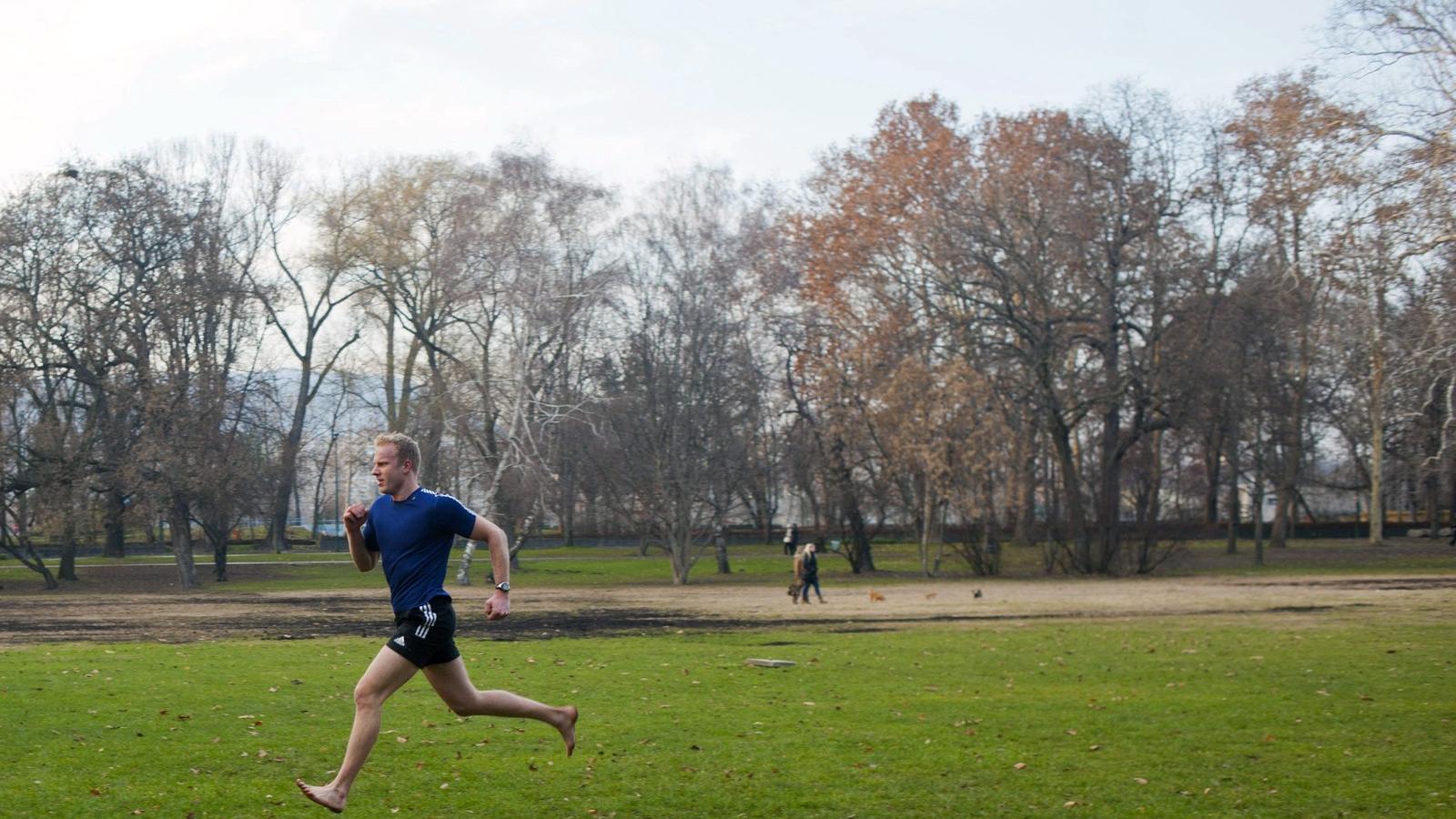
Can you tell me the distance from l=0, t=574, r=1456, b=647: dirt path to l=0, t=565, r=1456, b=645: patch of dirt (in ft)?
0.13

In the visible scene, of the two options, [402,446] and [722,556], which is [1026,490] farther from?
[402,446]

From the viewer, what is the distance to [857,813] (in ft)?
28.6

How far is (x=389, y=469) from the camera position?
7.96 m

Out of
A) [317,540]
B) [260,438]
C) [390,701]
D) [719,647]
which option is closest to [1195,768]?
[390,701]

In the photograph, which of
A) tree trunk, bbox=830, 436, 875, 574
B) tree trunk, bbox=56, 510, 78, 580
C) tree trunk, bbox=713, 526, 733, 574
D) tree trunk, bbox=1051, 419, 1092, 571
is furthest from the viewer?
tree trunk, bbox=713, 526, 733, 574

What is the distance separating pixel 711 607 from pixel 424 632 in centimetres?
2569

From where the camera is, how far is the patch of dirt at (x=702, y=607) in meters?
25.9

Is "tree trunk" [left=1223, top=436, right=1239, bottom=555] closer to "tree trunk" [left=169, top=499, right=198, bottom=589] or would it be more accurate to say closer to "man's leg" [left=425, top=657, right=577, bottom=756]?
"tree trunk" [left=169, top=499, right=198, bottom=589]

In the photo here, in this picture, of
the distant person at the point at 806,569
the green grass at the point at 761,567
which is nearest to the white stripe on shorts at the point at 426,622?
the distant person at the point at 806,569

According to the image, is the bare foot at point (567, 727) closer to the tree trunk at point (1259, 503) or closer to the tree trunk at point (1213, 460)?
the tree trunk at point (1213, 460)

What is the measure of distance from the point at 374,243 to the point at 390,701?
4514cm

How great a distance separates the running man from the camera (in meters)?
7.64

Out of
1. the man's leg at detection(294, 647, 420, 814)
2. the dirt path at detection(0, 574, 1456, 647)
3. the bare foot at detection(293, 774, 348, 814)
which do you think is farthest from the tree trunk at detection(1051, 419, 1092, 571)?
the bare foot at detection(293, 774, 348, 814)

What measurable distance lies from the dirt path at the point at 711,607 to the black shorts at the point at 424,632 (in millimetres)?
15983
